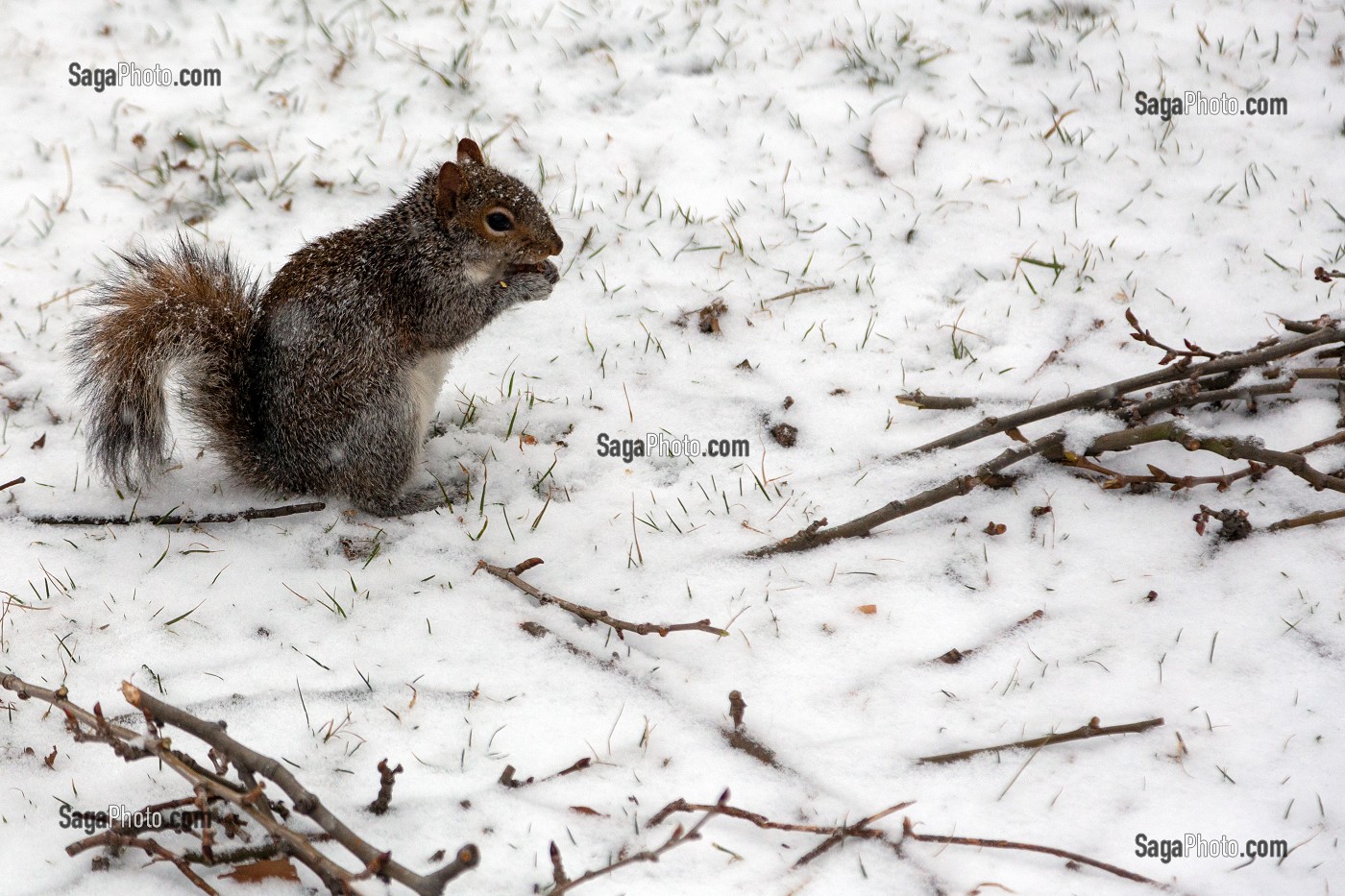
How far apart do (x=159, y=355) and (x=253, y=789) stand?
3.52ft

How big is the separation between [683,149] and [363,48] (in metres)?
1.33

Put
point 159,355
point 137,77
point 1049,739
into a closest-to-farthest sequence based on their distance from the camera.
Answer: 1. point 1049,739
2. point 159,355
3. point 137,77

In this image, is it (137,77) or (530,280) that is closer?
(530,280)

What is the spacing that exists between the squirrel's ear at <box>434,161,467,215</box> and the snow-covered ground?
559mm

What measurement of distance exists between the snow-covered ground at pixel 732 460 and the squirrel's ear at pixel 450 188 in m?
0.56

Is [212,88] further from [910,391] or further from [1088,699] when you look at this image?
[1088,699]

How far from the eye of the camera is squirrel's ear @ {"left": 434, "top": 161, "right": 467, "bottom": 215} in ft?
8.18

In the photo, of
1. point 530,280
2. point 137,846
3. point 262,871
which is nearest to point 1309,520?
point 530,280

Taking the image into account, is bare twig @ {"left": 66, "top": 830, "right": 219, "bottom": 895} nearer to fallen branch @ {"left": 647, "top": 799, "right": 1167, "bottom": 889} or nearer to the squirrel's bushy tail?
fallen branch @ {"left": 647, "top": 799, "right": 1167, "bottom": 889}

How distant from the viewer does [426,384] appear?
2611mm

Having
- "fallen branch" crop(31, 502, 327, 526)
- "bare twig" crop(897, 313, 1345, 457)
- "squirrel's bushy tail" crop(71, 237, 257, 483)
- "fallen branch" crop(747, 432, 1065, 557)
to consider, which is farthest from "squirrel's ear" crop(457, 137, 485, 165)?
"bare twig" crop(897, 313, 1345, 457)

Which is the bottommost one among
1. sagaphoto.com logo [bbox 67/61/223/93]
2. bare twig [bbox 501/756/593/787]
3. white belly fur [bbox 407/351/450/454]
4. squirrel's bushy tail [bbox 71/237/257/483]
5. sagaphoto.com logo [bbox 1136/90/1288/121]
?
bare twig [bbox 501/756/593/787]

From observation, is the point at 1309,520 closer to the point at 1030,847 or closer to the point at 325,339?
the point at 1030,847

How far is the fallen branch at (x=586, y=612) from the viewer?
2100 mm
